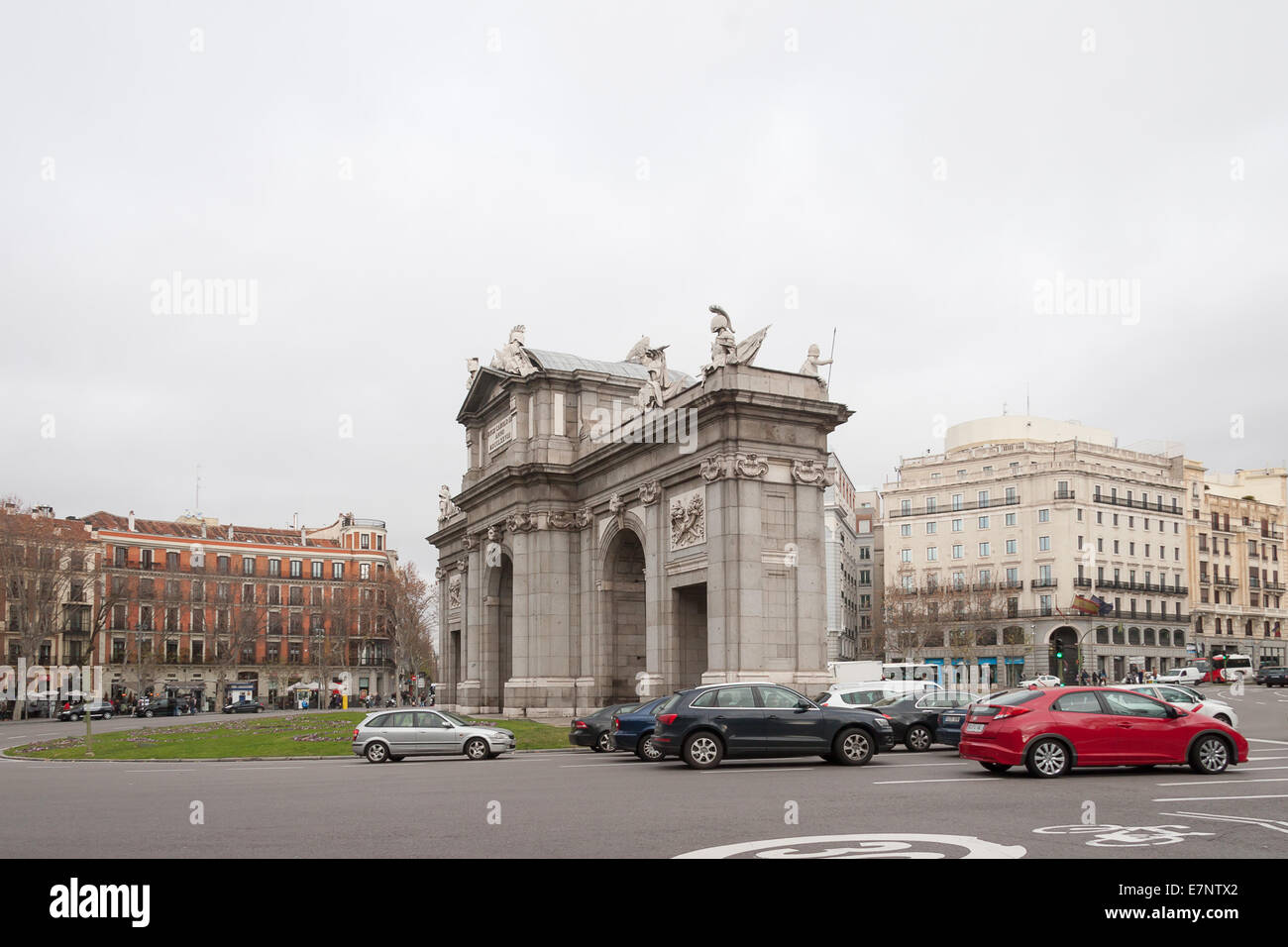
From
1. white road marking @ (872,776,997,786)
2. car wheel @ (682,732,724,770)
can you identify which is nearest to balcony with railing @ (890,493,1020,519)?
car wheel @ (682,732,724,770)

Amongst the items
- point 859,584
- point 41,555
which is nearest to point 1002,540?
point 859,584

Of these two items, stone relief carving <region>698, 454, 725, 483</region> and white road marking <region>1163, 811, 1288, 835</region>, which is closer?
white road marking <region>1163, 811, 1288, 835</region>

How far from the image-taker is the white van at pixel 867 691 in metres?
26.3

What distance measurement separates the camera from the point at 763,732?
20969mm

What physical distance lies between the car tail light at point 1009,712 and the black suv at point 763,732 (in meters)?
3.69

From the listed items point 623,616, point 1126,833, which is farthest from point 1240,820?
point 623,616

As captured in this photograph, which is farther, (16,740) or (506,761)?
(16,740)

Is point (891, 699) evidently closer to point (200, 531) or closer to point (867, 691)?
point (867, 691)

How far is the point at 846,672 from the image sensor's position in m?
45.0

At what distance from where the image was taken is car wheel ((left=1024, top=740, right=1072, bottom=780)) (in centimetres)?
1717

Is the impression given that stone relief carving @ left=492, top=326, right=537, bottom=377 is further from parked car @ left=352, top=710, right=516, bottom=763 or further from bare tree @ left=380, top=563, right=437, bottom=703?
bare tree @ left=380, top=563, right=437, bottom=703

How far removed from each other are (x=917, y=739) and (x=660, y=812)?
1380 centimetres

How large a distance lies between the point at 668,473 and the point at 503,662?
1891 cm

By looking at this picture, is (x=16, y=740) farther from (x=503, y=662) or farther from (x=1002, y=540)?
(x=1002, y=540)
